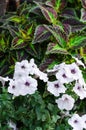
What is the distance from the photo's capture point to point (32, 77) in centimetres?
286

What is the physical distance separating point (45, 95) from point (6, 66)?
0.55 metres

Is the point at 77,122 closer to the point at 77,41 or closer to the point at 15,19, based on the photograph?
the point at 77,41

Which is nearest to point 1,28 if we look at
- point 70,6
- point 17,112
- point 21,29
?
point 21,29

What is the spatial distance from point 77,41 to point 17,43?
0.40 meters

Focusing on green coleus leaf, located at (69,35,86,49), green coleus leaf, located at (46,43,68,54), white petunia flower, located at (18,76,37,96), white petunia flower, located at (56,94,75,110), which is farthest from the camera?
green coleus leaf, located at (69,35,86,49)

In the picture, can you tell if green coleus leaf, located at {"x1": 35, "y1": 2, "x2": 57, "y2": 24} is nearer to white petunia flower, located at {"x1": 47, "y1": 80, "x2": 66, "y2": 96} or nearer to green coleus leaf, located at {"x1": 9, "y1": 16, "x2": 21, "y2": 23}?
green coleus leaf, located at {"x1": 9, "y1": 16, "x2": 21, "y2": 23}

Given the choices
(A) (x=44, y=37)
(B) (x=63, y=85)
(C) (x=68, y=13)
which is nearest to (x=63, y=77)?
(B) (x=63, y=85)

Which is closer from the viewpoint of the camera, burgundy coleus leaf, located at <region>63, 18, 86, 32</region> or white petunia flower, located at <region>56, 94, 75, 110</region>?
white petunia flower, located at <region>56, 94, 75, 110</region>

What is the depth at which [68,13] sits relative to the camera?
3.55 meters

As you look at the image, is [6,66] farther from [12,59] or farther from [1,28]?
[1,28]

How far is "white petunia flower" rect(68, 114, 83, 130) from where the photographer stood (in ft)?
9.36

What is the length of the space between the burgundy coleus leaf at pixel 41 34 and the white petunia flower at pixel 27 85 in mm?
558

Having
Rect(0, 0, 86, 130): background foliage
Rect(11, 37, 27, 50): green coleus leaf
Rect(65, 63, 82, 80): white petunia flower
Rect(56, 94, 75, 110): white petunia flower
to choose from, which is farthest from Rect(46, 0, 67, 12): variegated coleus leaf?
Rect(56, 94, 75, 110): white petunia flower

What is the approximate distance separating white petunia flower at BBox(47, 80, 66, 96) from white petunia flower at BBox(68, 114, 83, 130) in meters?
0.19
